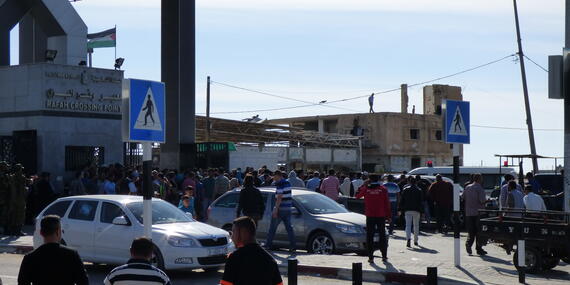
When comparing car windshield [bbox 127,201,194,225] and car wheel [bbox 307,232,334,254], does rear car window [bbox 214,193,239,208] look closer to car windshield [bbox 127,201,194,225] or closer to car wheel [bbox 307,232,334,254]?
car wheel [bbox 307,232,334,254]

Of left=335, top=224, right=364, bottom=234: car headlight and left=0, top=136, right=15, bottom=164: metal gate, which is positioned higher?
left=0, top=136, right=15, bottom=164: metal gate

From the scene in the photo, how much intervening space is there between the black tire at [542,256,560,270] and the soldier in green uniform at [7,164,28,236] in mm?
13372

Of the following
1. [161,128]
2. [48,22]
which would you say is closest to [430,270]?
[161,128]

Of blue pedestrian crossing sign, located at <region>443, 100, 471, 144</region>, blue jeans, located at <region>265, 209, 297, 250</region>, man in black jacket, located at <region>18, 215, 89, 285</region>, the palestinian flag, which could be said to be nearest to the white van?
blue jeans, located at <region>265, 209, 297, 250</region>

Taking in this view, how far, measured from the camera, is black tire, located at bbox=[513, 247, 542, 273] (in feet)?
49.5

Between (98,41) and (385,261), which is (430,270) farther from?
(98,41)

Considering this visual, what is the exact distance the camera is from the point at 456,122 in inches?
618

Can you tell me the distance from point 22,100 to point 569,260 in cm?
1926

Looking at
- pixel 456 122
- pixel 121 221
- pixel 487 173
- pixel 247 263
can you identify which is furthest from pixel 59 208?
pixel 487 173

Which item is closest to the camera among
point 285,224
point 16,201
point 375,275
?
point 375,275

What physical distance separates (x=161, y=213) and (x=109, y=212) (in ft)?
3.09

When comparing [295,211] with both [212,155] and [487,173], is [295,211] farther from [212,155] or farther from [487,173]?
[212,155]

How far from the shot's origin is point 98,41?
45.2 m

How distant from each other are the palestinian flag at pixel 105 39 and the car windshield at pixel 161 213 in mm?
30449
